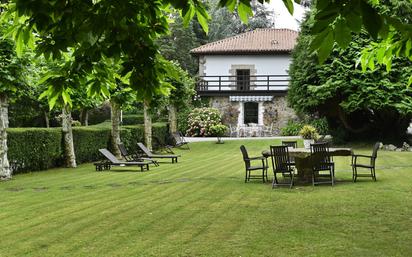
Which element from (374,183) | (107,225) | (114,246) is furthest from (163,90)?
(374,183)

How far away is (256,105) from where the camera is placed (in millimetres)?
36062


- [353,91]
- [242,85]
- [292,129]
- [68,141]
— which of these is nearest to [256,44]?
[242,85]

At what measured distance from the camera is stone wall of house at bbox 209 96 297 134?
34.8m

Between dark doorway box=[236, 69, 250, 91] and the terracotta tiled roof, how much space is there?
156 cm

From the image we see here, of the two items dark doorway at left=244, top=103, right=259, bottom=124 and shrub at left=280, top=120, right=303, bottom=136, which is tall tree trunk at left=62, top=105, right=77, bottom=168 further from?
dark doorway at left=244, top=103, right=259, bottom=124

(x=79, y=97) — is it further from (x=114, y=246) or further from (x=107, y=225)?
(x=114, y=246)

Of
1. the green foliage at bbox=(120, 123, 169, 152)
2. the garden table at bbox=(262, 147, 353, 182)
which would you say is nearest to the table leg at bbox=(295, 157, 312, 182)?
the garden table at bbox=(262, 147, 353, 182)

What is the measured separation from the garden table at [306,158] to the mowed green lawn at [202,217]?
0.55 metres

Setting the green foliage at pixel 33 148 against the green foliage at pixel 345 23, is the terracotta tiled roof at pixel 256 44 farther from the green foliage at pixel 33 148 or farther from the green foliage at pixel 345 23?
the green foliage at pixel 345 23

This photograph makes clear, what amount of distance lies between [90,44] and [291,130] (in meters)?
29.8

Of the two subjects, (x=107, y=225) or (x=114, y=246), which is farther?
(x=107, y=225)

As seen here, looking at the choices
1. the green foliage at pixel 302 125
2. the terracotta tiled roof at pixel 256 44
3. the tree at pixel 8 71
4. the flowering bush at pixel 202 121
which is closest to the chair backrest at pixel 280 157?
the tree at pixel 8 71

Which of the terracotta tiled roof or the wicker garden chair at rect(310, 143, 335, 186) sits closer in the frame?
the wicker garden chair at rect(310, 143, 335, 186)

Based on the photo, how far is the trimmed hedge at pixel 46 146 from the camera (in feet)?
50.7
